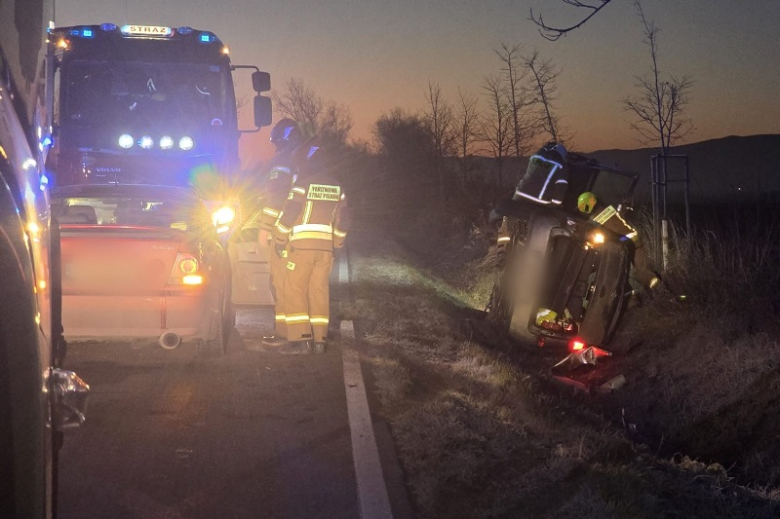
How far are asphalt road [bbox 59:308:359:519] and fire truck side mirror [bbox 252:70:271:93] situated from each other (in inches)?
242

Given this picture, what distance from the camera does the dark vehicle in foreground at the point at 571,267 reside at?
335 inches

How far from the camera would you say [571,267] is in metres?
8.66

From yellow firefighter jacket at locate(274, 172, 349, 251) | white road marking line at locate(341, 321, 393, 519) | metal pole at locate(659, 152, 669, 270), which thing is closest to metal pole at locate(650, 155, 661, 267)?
metal pole at locate(659, 152, 669, 270)

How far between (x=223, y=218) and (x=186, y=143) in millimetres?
4555

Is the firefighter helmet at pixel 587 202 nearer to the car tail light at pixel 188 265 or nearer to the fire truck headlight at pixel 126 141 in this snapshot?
the car tail light at pixel 188 265

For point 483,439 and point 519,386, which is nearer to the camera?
point 483,439

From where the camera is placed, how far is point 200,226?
26.6ft

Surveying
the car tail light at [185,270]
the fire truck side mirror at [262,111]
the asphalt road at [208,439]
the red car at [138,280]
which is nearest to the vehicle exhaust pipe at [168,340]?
the red car at [138,280]

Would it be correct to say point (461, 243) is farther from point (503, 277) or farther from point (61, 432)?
point (61, 432)

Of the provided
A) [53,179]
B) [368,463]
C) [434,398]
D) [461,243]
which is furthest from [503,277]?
[461,243]

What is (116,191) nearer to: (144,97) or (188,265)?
(188,265)

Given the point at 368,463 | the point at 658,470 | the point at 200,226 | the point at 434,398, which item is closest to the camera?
the point at 658,470

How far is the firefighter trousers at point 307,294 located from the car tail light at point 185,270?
121cm

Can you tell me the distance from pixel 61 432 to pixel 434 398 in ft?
14.3
